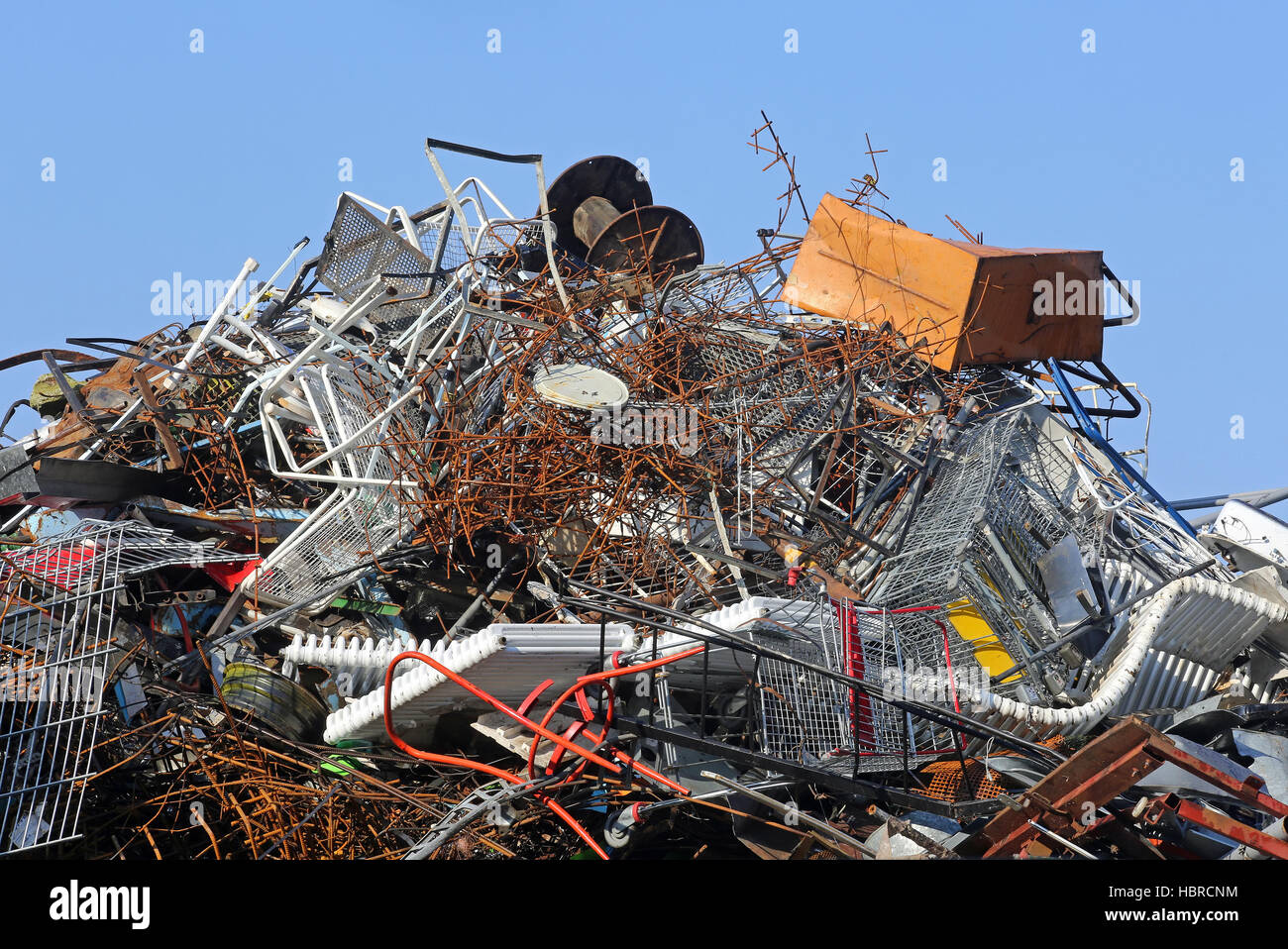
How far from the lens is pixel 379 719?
5785mm

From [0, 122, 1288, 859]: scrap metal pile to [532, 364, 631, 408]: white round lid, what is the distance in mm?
27

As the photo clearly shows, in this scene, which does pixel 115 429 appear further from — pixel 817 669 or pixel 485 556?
pixel 817 669

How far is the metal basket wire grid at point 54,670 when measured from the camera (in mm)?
4824

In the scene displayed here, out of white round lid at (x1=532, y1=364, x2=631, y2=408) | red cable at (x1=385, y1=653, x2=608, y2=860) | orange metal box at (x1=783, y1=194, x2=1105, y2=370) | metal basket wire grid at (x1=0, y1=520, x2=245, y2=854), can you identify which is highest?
orange metal box at (x1=783, y1=194, x2=1105, y2=370)

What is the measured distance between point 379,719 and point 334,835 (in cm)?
57

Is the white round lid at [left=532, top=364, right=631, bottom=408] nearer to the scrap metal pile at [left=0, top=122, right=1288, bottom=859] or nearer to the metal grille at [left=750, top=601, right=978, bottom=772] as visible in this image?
the scrap metal pile at [left=0, top=122, right=1288, bottom=859]

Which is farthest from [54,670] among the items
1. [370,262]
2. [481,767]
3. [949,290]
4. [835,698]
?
[949,290]

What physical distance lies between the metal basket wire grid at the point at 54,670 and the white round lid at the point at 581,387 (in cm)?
183

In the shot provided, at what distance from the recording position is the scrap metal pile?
5.17 meters

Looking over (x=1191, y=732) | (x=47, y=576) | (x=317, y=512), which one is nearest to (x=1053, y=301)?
(x=1191, y=732)

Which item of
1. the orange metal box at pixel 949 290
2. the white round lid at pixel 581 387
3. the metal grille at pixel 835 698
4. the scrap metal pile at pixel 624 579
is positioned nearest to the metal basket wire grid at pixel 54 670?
the scrap metal pile at pixel 624 579

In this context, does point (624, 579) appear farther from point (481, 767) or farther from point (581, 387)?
point (481, 767)

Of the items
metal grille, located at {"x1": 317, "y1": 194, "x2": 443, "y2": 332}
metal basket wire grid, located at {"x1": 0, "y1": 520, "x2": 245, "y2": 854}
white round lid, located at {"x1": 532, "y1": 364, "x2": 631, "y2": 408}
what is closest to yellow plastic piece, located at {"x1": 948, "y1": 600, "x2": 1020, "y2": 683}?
white round lid, located at {"x1": 532, "y1": 364, "x2": 631, "y2": 408}
